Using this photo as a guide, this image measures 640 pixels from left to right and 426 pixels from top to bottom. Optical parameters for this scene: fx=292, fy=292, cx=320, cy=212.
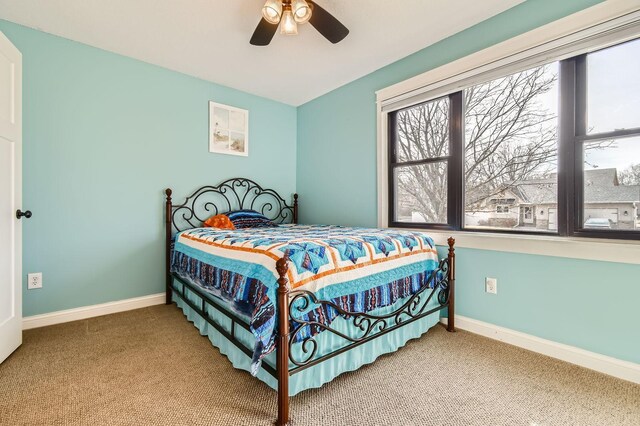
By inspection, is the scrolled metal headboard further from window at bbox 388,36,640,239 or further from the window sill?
the window sill

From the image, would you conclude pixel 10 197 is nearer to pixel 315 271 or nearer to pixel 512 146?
pixel 315 271

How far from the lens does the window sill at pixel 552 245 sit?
5.32 feet

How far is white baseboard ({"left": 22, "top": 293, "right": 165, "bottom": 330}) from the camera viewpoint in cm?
230

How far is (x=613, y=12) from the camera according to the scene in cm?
163

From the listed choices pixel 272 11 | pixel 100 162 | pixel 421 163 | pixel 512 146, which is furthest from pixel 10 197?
pixel 512 146

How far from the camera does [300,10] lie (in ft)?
5.86

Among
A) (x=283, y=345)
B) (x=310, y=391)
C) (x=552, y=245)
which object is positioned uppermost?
(x=552, y=245)

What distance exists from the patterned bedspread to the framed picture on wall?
1.37 m

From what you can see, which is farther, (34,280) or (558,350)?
(34,280)

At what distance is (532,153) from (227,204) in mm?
2881

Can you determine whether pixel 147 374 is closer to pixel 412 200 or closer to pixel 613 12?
pixel 412 200

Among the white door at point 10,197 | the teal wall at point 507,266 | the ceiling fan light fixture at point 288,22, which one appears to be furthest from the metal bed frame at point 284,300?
the ceiling fan light fixture at point 288,22

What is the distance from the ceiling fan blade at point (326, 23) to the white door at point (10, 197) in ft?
6.16

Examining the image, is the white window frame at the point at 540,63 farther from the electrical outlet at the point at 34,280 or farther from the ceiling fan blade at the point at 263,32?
the electrical outlet at the point at 34,280
